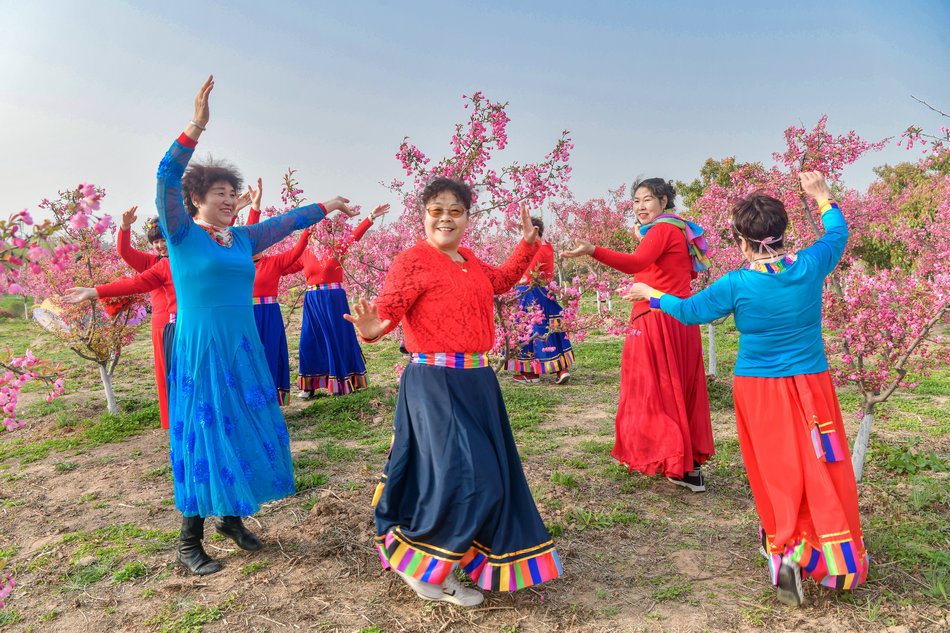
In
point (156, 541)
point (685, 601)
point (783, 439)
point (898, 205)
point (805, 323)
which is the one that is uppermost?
point (898, 205)

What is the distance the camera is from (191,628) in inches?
101

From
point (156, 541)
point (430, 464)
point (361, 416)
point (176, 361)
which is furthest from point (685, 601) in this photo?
point (361, 416)

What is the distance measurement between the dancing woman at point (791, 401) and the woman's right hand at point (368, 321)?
143 cm

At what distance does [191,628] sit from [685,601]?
230 centimetres

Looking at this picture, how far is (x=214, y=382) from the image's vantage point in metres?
2.92

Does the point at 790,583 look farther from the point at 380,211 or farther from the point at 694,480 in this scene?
the point at 380,211

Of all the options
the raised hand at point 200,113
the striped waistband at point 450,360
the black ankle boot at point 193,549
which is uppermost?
the raised hand at point 200,113

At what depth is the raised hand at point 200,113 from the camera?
2.65m

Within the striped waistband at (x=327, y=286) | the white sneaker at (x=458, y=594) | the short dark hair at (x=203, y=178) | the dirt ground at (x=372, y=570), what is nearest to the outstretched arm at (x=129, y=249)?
the short dark hair at (x=203, y=178)

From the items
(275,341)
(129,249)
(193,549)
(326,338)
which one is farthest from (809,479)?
(326,338)

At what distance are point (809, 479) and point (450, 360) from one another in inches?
66.7

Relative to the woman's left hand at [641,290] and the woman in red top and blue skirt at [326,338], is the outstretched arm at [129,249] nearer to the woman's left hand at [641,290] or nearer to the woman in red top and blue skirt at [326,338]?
the woman in red top and blue skirt at [326,338]

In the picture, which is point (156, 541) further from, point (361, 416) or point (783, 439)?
point (783, 439)

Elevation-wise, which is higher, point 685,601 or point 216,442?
point 216,442
